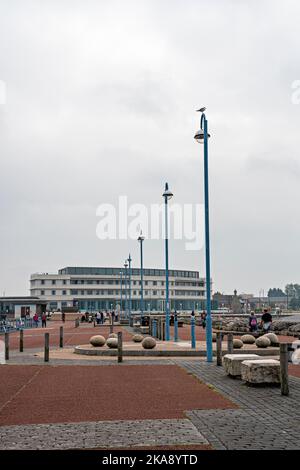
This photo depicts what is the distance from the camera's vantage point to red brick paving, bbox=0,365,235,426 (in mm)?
9109

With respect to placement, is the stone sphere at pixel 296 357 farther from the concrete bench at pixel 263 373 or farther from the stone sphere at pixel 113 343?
the stone sphere at pixel 113 343

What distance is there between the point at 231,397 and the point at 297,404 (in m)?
1.34

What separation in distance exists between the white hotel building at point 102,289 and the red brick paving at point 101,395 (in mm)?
119605

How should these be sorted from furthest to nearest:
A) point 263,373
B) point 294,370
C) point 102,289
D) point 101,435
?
point 102,289
point 294,370
point 263,373
point 101,435

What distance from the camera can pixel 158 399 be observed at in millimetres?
10680

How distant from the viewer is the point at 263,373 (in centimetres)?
1229

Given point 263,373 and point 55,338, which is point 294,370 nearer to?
point 263,373

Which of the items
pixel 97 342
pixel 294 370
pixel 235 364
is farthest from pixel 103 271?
pixel 235 364

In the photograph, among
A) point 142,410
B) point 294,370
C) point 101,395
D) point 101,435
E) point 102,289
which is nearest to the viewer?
point 101,435

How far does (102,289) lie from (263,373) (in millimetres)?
133926

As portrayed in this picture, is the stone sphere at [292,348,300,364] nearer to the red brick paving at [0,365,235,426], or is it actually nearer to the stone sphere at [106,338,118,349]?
the red brick paving at [0,365,235,426]

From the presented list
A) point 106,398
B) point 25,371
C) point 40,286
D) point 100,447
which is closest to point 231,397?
point 106,398

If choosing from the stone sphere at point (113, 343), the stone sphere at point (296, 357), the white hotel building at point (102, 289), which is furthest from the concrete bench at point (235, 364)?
the white hotel building at point (102, 289)
